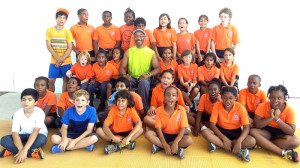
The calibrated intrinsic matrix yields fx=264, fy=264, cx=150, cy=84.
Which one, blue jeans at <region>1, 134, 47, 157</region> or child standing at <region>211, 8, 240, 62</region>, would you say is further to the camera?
child standing at <region>211, 8, 240, 62</region>

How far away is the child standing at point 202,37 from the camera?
466 centimetres

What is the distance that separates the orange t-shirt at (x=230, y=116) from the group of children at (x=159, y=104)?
1 cm

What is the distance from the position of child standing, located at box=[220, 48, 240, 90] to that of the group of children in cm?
2

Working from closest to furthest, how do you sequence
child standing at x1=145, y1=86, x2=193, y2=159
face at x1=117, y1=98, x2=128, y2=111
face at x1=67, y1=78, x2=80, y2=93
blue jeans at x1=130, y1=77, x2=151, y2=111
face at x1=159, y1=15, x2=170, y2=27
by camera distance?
child standing at x1=145, y1=86, x2=193, y2=159 < face at x1=117, y1=98, x2=128, y2=111 < face at x1=67, y1=78, x2=80, y2=93 < blue jeans at x1=130, y1=77, x2=151, y2=111 < face at x1=159, y1=15, x2=170, y2=27

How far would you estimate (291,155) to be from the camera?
2738 millimetres

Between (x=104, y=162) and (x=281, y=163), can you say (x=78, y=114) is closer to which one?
(x=104, y=162)

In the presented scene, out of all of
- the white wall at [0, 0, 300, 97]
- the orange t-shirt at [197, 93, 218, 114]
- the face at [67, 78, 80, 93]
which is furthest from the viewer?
the white wall at [0, 0, 300, 97]

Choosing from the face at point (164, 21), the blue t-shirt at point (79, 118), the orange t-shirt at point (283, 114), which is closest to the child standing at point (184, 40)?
the face at point (164, 21)

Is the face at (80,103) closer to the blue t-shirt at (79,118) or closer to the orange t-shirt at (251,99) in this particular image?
the blue t-shirt at (79,118)

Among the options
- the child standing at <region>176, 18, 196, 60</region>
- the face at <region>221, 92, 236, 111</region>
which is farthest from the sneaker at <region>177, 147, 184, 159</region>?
A: the child standing at <region>176, 18, 196, 60</region>

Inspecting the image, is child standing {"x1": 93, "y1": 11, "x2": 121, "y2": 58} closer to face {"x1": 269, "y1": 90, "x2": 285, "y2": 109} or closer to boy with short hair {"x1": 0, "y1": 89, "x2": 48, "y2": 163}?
boy with short hair {"x1": 0, "y1": 89, "x2": 48, "y2": 163}

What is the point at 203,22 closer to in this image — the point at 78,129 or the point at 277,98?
the point at 277,98

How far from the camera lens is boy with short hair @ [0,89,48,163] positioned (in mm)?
2814

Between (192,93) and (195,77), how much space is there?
26 centimetres
